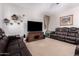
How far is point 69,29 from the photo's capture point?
197 cm

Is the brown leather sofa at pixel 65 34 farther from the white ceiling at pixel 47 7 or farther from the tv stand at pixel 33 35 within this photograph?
the white ceiling at pixel 47 7

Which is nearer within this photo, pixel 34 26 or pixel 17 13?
pixel 17 13

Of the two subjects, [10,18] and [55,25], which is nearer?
[10,18]

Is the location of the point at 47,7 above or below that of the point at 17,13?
above

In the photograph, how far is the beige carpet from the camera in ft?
5.76

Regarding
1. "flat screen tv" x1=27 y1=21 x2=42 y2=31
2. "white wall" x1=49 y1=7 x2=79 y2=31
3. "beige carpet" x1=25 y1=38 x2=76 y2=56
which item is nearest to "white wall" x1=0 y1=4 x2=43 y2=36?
"flat screen tv" x1=27 y1=21 x2=42 y2=31

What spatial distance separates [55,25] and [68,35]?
0.38 meters

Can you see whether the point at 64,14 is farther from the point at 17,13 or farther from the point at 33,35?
the point at 17,13

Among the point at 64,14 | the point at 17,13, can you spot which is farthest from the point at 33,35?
the point at 64,14

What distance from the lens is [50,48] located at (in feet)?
6.04

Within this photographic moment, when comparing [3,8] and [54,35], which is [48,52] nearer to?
[54,35]

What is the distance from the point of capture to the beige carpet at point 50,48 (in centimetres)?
175

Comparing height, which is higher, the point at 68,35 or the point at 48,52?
the point at 68,35

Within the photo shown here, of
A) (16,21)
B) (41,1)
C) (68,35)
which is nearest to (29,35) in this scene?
(16,21)
